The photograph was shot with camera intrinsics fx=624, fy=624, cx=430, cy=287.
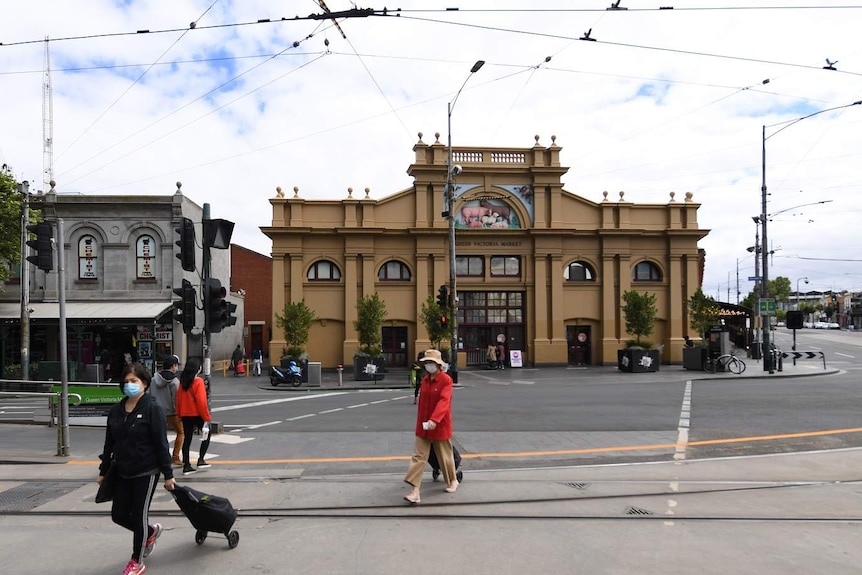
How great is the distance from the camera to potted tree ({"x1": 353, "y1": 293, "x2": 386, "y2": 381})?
A: 94.5 feet

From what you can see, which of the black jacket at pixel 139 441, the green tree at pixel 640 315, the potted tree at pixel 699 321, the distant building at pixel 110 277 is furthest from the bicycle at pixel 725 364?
the black jacket at pixel 139 441

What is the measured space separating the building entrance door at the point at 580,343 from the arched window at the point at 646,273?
4.20 meters

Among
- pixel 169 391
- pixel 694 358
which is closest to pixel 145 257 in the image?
pixel 169 391

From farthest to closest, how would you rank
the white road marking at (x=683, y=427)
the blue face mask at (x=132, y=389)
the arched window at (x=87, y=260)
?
1. the arched window at (x=87, y=260)
2. the white road marking at (x=683, y=427)
3. the blue face mask at (x=132, y=389)

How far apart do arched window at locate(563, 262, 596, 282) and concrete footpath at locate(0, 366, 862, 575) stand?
26181 mm

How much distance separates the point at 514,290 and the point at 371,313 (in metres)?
8.96

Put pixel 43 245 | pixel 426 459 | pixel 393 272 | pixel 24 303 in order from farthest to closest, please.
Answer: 1. pixel 393 272
2. pixel 24 303
3. pixel 43 245
4. pixel 426 459

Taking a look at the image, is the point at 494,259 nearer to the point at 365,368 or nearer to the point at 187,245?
the point at 365,368

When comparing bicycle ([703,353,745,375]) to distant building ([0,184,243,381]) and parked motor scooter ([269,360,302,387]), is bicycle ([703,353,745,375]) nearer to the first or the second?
parked motor scooter ([269,360,302,387])

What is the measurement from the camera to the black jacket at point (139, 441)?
16.1 feet

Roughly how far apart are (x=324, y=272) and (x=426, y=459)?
27417 millimetres

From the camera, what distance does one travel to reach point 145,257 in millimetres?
29281

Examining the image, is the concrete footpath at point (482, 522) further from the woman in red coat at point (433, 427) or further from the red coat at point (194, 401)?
the red coat at point (194, 401)

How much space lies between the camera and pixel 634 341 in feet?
103
